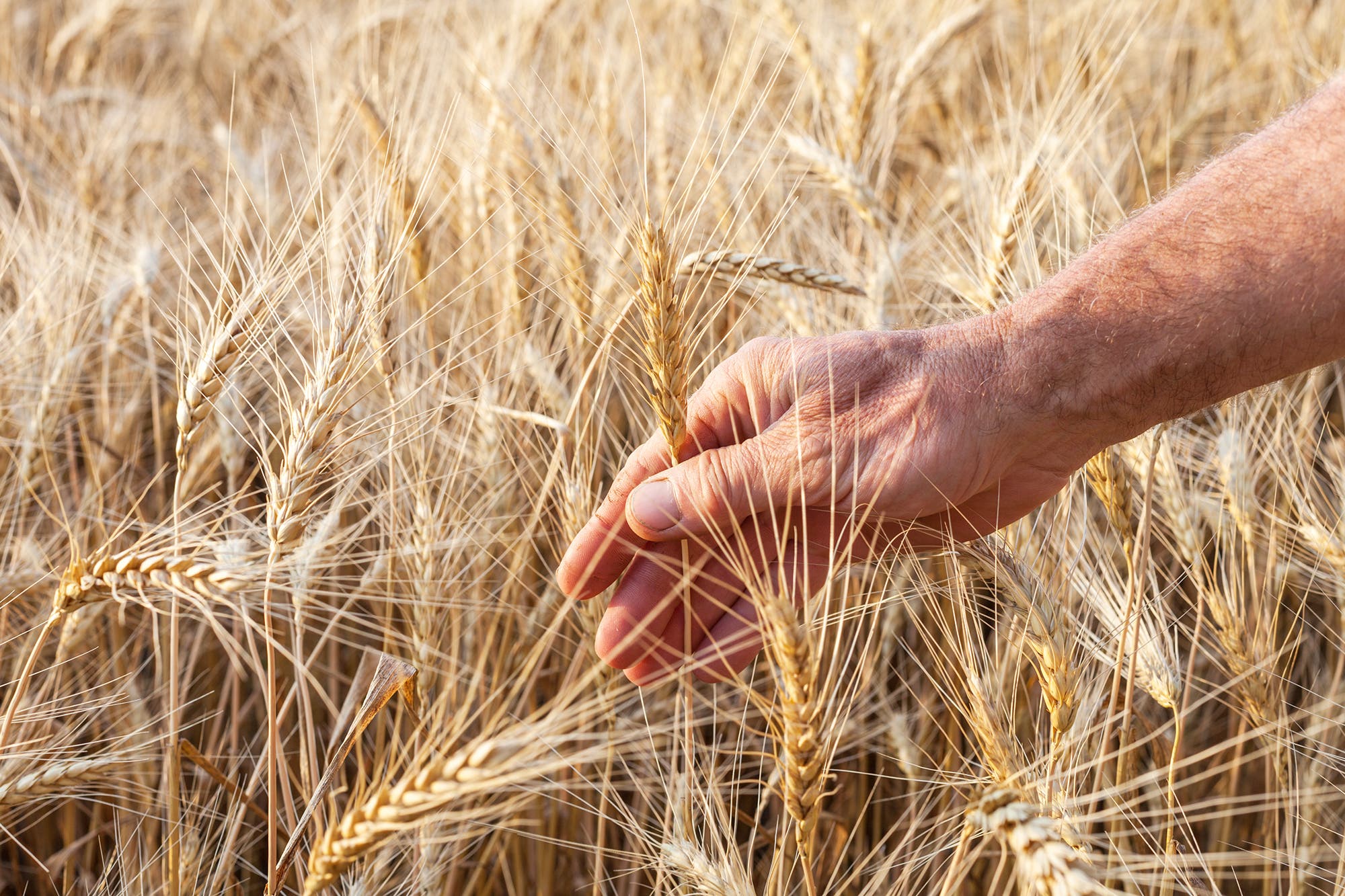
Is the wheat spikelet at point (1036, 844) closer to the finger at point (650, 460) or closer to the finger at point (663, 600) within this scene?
the finger at point (663, 600)

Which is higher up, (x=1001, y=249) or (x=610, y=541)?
(x=1001, y=249)

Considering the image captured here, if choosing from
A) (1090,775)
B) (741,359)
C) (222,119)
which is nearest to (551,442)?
(741,359)

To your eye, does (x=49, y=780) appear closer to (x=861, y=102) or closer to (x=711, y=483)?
(x=711, y=483)

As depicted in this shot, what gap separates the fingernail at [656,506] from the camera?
114 centimetres

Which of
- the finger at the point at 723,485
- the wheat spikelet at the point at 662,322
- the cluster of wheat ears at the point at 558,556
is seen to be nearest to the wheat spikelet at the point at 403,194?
the cluster of wheat ears at the point at 558,556

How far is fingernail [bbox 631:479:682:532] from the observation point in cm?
114

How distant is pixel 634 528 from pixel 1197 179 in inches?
32.8

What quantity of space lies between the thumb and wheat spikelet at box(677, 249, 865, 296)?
24 cm

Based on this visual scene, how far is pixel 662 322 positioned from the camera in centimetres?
105

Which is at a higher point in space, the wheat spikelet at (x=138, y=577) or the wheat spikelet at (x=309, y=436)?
the wheat spikelet at (x=309, y=436)

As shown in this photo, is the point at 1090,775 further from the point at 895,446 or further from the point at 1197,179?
the point at 1197,179

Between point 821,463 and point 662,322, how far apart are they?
0.82ft

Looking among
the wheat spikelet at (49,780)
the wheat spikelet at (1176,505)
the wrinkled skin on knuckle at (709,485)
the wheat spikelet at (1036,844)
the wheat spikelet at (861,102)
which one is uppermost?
the wheat spikelet at (861,102)

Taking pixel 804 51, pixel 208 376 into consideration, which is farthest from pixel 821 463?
pixel 804 51
